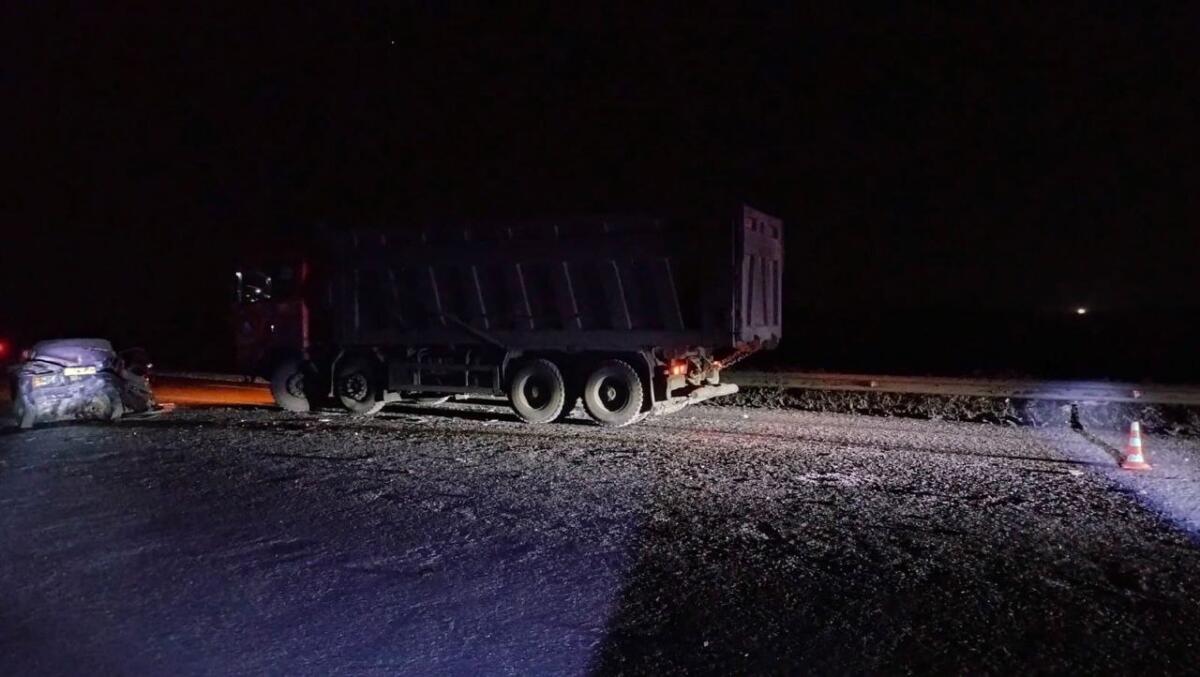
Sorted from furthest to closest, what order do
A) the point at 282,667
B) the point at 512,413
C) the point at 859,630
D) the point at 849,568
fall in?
the point at 512,413 < the point at 849,568 < the point at 859,630 < the point at 282,667

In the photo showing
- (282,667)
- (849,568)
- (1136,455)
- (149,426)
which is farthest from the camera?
(149,426)

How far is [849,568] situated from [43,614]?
4797mm

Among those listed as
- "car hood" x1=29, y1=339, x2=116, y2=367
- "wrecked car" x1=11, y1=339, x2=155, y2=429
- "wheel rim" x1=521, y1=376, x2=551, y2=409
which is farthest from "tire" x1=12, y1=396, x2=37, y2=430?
"wheel rim" x1=521, y1=376, x2=551, y2=409

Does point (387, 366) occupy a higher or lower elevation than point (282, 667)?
higher

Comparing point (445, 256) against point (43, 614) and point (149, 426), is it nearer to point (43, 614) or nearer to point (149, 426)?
point (149, 426)


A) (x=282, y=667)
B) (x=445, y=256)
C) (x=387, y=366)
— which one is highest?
(x=445, y=256)

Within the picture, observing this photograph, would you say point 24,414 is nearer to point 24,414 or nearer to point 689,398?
point 24,414

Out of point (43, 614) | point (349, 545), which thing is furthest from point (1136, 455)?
point (43, 614)

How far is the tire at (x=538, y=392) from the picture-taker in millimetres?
13109

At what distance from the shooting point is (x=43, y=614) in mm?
5359

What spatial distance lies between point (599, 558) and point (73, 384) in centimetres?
990

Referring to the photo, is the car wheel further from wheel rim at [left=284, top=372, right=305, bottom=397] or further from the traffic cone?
the traffic cone

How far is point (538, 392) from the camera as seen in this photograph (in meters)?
13.3

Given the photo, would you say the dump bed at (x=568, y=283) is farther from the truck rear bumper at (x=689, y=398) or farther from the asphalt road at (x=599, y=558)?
the asphalt road at (x=599, y=558)
